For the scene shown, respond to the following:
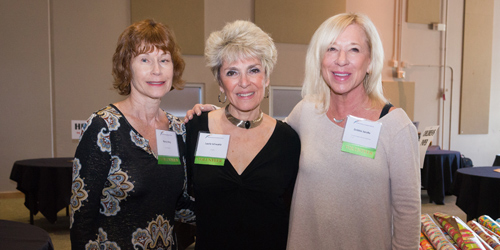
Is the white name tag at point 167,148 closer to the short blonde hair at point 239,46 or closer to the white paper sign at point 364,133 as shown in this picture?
the short blonde hair at point 239,46

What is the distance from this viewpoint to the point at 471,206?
4.12 meters

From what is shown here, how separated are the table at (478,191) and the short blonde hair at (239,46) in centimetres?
314

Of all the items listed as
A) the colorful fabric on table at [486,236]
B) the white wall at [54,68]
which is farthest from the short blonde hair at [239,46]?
the white wall at [54,68]

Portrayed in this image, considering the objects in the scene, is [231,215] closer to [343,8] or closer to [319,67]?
[319,67]

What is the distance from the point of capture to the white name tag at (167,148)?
174cm

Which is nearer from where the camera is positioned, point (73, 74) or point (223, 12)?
point (73, 74)

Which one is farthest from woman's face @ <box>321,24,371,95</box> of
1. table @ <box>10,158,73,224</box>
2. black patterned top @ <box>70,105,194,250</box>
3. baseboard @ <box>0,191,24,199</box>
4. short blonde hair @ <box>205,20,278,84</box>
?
baseboard @ <box>0,191,24,199</box>

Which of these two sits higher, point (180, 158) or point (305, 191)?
point (180, 158)

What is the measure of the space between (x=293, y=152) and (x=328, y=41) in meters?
0.56

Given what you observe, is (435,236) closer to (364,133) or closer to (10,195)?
(364,133)

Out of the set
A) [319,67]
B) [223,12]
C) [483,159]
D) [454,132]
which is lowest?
[483,159]

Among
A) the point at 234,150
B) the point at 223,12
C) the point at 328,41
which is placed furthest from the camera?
the point at 223,12

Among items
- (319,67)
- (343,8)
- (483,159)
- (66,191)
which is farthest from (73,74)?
(483,159)

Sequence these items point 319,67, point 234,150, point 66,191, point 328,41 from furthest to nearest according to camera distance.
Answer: point 66,191, point 234,150, point 319,67, point 328,41
